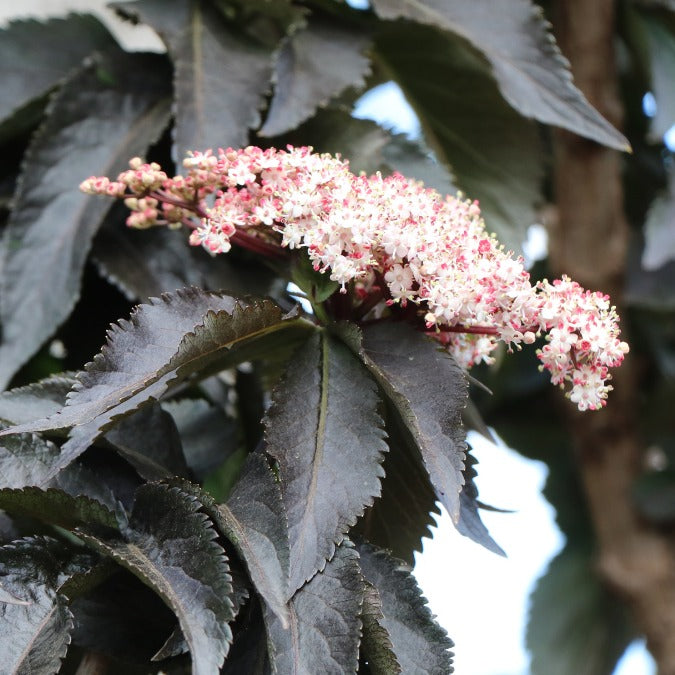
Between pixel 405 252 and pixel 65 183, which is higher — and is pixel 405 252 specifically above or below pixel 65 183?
above

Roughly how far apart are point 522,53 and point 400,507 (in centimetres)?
31

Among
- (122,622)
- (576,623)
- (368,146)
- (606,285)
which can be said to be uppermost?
(368,146)

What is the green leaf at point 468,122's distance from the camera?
0.67 m

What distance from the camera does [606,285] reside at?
92 cm

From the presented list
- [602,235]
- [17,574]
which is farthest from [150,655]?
[602,235]

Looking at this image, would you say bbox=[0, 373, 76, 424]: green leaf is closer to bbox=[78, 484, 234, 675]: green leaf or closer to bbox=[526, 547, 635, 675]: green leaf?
bbox=[78, 484, 234, 675]: green leaf

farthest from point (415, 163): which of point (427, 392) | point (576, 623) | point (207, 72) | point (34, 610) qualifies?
point (576, 623)

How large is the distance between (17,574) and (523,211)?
433 millimetres

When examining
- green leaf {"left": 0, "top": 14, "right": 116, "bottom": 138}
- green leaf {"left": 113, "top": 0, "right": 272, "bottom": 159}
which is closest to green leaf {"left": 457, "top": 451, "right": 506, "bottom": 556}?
green leaf {"left": 113, "top": 0, "right": 272, "bottom": 159}

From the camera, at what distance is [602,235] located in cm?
91

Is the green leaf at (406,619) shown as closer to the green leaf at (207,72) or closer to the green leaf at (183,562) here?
the green leaf at (183,562)

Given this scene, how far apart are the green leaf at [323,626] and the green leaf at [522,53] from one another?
0.31 metres

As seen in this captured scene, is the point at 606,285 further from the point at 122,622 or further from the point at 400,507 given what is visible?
the point at 122,622

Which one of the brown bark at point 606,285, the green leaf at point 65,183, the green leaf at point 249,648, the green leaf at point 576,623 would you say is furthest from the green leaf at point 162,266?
the green leaf at point 576,623
